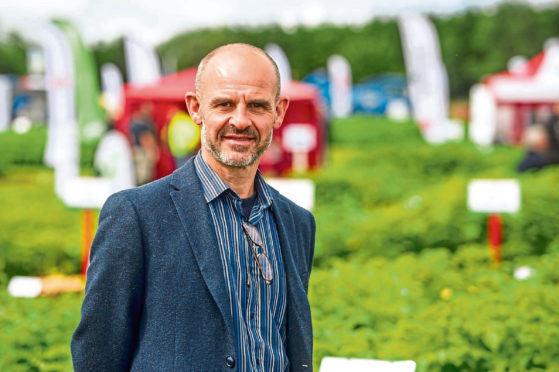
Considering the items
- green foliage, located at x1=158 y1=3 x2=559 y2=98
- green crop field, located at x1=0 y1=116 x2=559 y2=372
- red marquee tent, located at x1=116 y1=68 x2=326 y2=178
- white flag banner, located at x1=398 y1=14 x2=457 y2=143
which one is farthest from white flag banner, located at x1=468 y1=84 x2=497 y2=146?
green foliage, located at x1=158 y1=3 x2=559 y2=98

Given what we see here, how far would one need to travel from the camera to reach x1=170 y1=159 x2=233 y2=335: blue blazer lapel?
1.69 metres

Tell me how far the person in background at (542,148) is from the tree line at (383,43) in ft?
86.6

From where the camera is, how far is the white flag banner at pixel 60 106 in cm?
1151

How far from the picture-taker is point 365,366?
2477mm

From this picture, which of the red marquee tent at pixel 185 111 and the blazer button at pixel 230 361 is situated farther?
the red marquee tent at pixel 185 111

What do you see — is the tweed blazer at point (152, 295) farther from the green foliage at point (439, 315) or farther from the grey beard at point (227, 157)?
the green foliage at point (439, 315)

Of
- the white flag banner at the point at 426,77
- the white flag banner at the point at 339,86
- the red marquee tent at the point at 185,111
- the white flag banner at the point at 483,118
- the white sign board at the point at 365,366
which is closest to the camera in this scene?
the white sign board at the point at 365,366

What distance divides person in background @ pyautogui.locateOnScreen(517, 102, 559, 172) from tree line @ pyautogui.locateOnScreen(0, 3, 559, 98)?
86.6ft

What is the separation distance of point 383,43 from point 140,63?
108 ft

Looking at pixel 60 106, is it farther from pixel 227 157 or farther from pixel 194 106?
pixel 227 157

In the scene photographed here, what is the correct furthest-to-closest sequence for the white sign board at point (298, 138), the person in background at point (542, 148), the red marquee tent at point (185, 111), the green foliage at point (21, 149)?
the green foliage at point (21, 149), the white sign board at point (298, 138), the red marquee tent at point (185, 111), the person in background at point (542, 148)

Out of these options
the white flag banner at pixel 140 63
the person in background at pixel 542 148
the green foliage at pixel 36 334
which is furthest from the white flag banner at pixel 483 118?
the green foliage at pixel 36 334

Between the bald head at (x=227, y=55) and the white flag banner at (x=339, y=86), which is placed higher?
the white flag banner at (x=339, y=86)

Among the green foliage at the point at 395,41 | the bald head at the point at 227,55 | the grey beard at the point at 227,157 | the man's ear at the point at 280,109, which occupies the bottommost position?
the grey beard at the point at 227,157
